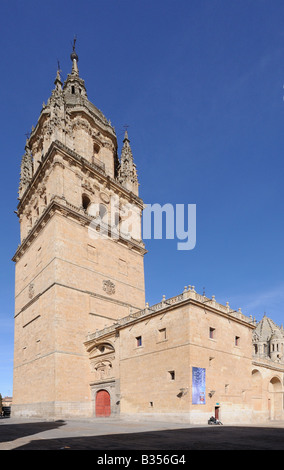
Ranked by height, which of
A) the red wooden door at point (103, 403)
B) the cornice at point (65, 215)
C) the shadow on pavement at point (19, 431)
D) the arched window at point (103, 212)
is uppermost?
the arched window at point (103, 212)

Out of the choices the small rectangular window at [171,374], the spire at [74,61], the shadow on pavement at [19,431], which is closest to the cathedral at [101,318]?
the small rectangular window at [171,374]

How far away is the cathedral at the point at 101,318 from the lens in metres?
25.7

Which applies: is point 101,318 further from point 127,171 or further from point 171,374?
point 127,171

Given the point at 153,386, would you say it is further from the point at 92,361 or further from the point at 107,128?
the point at 107,128

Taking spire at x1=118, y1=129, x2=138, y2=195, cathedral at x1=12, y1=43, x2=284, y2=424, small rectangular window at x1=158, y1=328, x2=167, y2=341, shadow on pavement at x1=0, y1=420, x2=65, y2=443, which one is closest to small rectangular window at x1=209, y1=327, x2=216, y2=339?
cathedral at x1=12, y1=43, x2=284, y2=424

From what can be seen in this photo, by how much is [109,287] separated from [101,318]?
144 inches

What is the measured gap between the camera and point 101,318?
3622 centimetres

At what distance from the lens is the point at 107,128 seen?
157 ft

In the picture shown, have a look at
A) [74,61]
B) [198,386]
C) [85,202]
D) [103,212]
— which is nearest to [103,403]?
[198,386]

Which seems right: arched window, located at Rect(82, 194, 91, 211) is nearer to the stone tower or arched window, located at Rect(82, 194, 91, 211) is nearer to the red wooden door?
the stone tower

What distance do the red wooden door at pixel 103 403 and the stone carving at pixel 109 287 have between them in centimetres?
1028

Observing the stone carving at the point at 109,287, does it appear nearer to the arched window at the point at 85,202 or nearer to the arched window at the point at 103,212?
the arched window at the point at 103,212

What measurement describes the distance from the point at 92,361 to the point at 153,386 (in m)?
9.01
